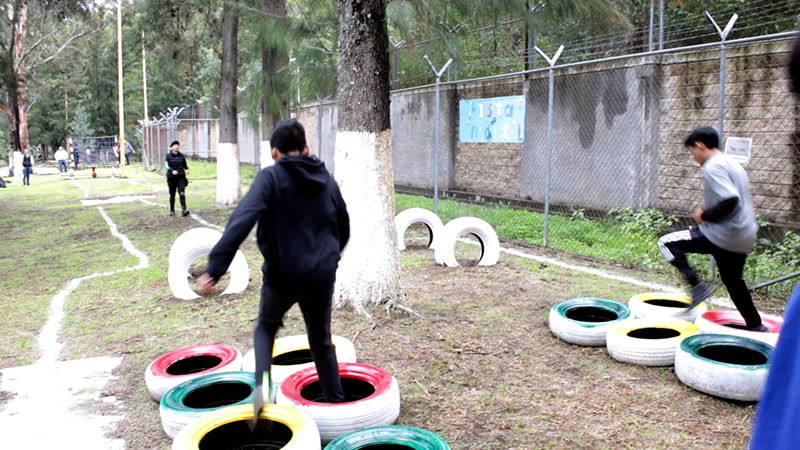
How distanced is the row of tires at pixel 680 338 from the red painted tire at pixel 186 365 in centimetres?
279

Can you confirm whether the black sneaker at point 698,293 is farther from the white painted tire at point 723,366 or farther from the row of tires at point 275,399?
the row of tires at point 275,399

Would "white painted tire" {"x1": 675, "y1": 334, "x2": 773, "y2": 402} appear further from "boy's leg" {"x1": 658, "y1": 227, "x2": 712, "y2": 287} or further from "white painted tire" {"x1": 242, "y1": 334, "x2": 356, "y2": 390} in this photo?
"white painted tire" {"x1": 242, "y1": 334, "x2": 356, "y2": 390}

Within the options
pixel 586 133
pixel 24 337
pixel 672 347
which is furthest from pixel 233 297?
pixel 586 133

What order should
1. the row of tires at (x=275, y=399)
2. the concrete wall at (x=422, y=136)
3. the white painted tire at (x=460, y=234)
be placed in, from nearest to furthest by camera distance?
the row of tires at (x=275, y=399), the white painted tire at (x=460, y=234), the concrete wall at (x=422, y=136)

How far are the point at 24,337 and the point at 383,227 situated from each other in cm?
363

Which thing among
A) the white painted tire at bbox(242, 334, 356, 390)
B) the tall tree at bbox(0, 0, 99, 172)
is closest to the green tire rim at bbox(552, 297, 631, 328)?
the white painted tire at bbox(242, 334, 356, 390)

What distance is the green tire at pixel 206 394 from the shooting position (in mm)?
3600

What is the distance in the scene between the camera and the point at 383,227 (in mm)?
5930

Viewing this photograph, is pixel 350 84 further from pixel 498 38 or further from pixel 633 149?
pixel 498 38

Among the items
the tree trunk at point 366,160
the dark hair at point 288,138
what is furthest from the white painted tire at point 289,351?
the dark hair at point 288,138

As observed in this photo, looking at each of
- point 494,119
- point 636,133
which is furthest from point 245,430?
point 494,119

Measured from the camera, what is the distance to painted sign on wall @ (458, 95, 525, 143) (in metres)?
11.2

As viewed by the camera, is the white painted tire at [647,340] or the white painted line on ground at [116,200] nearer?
the white painted tire at [647,340]

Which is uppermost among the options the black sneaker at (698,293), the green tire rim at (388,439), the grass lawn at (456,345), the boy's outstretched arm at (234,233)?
the boy's outstretched arm at (234,233)
